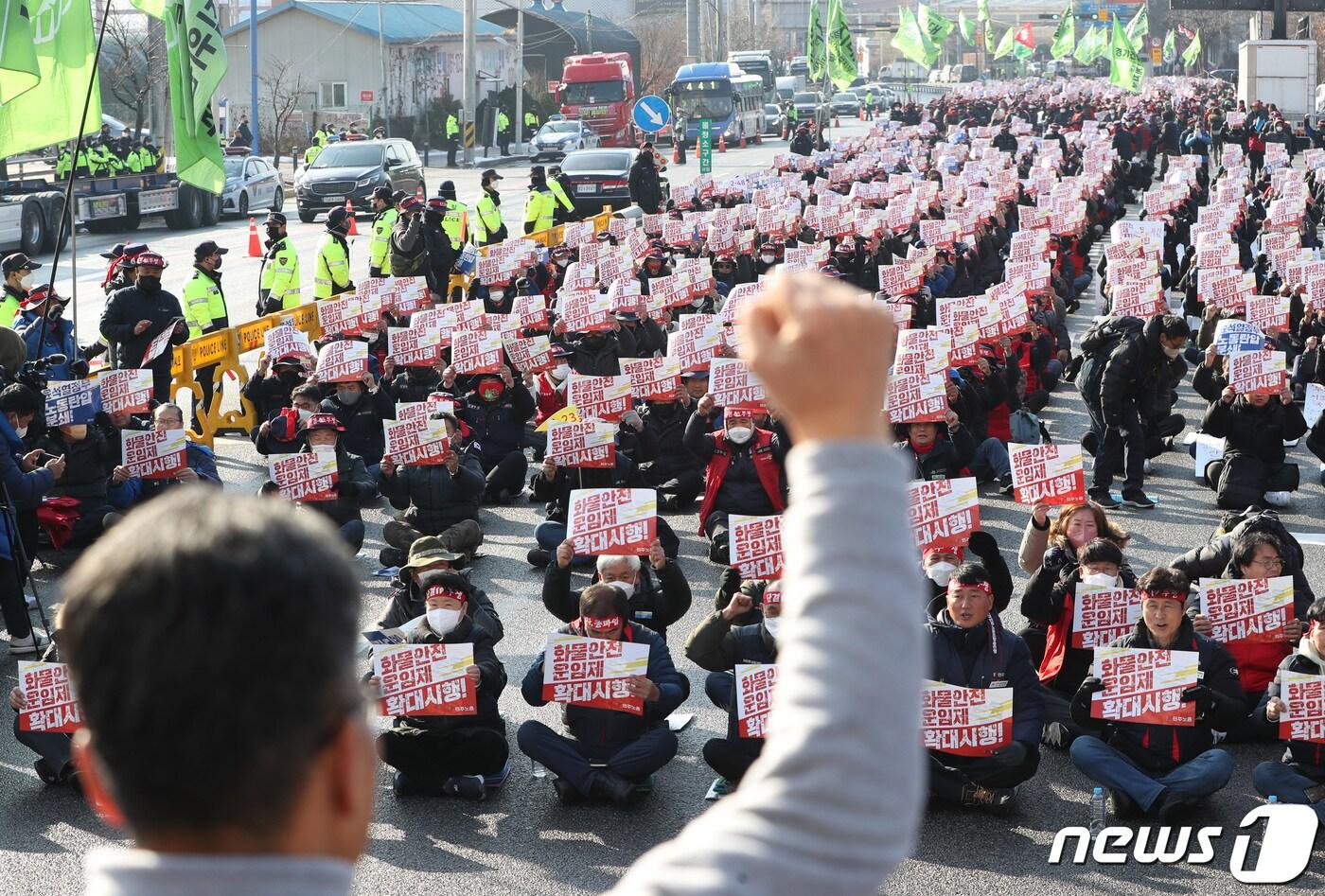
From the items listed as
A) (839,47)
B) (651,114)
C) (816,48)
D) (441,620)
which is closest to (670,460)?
(441,620)

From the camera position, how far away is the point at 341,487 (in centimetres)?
1284

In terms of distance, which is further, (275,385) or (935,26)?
(935,26)

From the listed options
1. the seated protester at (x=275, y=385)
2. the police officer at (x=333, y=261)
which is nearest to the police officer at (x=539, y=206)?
the police officer at (x=333, y=261)

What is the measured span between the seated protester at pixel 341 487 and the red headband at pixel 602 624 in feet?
14.5

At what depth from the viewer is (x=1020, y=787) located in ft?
28.0

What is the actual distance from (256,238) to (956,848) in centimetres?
2635

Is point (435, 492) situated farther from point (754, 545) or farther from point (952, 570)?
point (952, 570)

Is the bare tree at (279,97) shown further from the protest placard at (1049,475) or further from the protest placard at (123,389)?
the protest placard at (1049,475)

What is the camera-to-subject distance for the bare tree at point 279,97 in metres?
60.3

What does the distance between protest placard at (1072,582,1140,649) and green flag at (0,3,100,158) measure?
7.31m

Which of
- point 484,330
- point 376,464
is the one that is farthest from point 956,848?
point 484,330

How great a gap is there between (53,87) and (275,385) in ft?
13.4

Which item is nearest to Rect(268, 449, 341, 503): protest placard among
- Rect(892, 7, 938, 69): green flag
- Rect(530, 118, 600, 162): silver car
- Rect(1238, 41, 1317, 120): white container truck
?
Rect(530, 118, 600, 162): silver car
